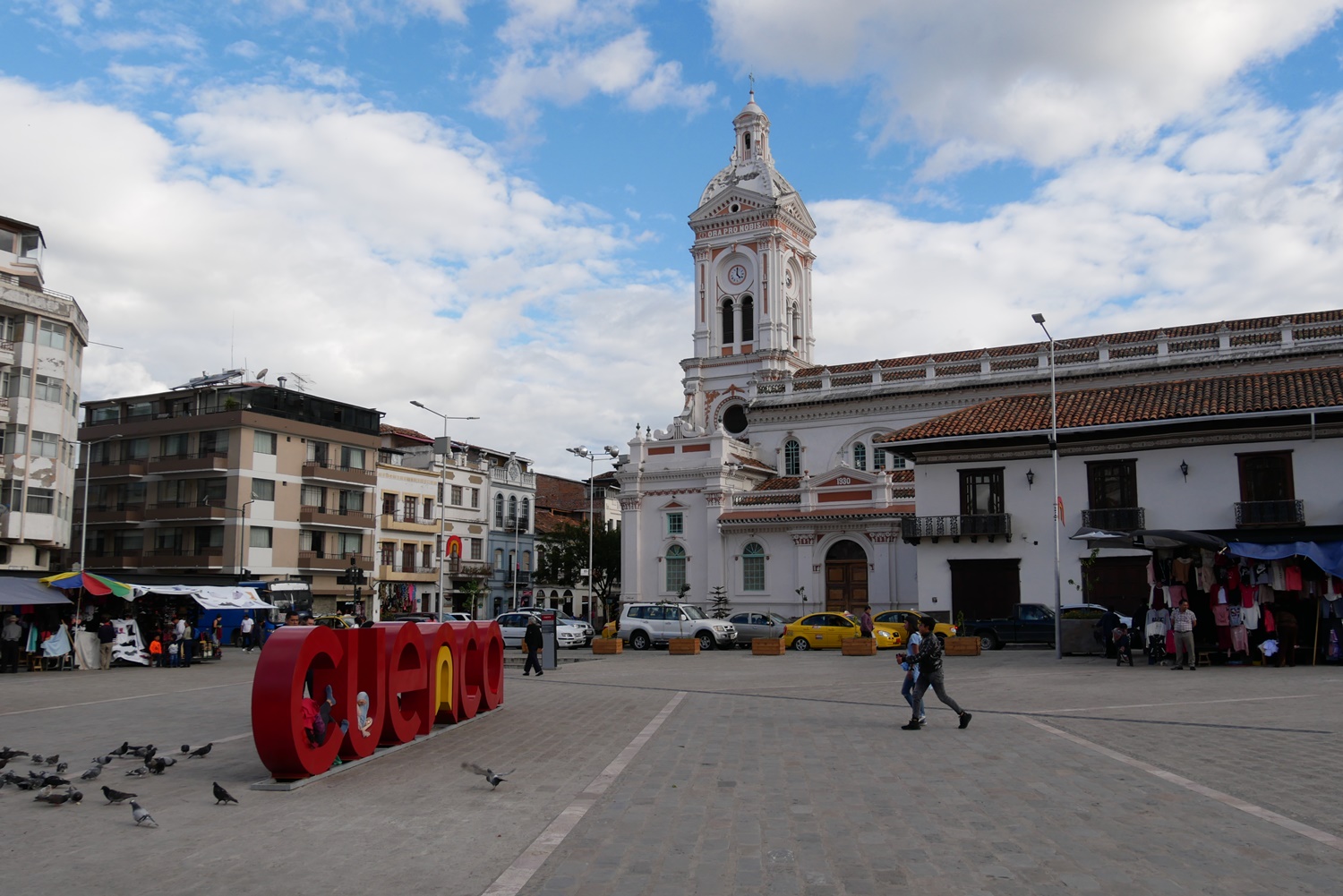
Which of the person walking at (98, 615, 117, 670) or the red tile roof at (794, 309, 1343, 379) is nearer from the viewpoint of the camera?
the person walking at (98, 615, 117, 670)

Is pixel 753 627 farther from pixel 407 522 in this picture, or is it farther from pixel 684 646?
pixel 407 522

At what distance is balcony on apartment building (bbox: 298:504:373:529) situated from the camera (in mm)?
53844

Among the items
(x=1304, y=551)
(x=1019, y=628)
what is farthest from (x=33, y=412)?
(x=1304, y=551)

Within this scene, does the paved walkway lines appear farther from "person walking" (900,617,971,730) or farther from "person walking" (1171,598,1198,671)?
"person walking" (1171,598,1198,671)

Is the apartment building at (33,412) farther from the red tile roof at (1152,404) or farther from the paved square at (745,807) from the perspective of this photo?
the red tile roof at (1152,404)

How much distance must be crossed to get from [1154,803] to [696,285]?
53481mm

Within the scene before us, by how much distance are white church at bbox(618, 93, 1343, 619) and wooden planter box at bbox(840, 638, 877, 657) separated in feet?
23.7

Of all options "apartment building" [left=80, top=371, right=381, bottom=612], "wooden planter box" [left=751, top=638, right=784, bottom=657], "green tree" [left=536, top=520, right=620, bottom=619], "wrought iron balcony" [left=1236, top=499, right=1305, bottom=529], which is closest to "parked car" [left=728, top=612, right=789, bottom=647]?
"wooden planter box" [left=751, top=638, right=784, bottom=657]

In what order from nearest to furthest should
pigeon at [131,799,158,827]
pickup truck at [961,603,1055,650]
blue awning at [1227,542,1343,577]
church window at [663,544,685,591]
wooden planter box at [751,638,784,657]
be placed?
pigeon at [131,799,158,827]
blue awning at [1227,542,1343,577]
pickup truck at [961,603,1055,650]
wooden planter box at [751,638,784,657]
church window at [663,544,685,591]

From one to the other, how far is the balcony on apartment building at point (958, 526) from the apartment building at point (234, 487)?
25454 millimetres

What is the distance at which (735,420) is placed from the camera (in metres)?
58.6

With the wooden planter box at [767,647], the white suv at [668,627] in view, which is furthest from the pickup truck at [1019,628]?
the white suv at [668,627]

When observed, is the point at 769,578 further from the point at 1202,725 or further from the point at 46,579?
the point at 1202,725

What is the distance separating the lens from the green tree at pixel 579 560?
6588cm
